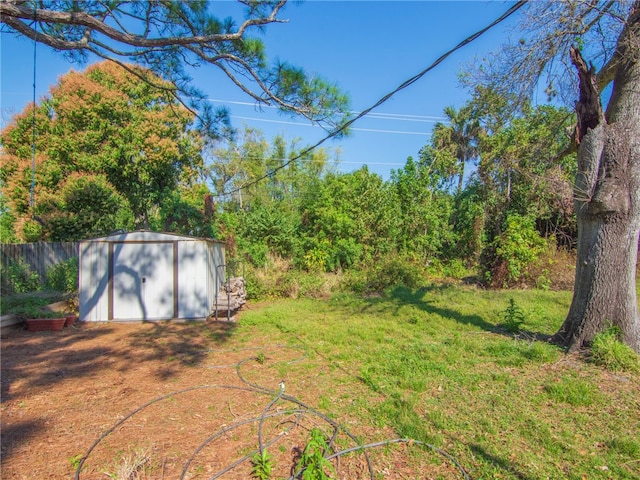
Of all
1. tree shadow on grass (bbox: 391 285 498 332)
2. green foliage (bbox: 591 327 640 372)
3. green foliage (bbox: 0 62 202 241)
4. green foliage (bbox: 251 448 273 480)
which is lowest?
green foliage (bbox: 251 448 273 480)

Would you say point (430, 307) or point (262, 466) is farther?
point (430, 307)

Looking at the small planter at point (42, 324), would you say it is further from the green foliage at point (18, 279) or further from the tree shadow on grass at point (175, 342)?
the green foliage at point (18, 279)

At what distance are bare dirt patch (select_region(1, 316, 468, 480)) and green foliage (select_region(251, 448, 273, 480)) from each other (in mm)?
54

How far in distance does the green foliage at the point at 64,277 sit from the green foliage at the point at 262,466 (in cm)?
787

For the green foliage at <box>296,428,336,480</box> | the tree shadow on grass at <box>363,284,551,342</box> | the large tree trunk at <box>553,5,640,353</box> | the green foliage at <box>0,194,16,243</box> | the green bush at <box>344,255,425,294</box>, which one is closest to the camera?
the green foliage at <box>296,428,336,480</box>

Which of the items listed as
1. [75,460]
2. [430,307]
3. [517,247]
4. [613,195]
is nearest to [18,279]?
[75,460]

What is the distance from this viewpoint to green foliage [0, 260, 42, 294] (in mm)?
8873

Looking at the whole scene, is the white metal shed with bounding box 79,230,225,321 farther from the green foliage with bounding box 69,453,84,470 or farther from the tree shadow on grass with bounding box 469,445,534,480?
the tree shadow on grass with bounding box 469,445,534,480

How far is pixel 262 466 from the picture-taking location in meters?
2.50

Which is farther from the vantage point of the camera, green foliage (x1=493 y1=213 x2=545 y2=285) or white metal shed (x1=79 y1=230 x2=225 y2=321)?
green foliage (x1=493 y1=213 x2=545 y2=285)

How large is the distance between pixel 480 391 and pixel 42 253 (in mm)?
13098

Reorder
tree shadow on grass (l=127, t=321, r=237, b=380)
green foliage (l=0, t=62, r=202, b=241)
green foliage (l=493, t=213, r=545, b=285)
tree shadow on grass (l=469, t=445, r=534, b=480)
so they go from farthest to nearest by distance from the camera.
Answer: green foliage (l=0, t=62, r=202, b=241)
green foliage (l=493, t=213, r=545, b=285)
tree shadow on grass (l=127, t=321, r=237, b=380)
tree shadow on grass (l=469, t=445, r=534, b=480)

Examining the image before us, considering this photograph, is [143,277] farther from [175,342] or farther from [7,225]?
[7,225]

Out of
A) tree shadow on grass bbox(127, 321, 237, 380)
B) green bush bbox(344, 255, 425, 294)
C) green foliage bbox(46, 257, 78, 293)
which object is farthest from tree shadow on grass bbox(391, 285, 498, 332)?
green foliage bbox(46, 257, 78, 293)
